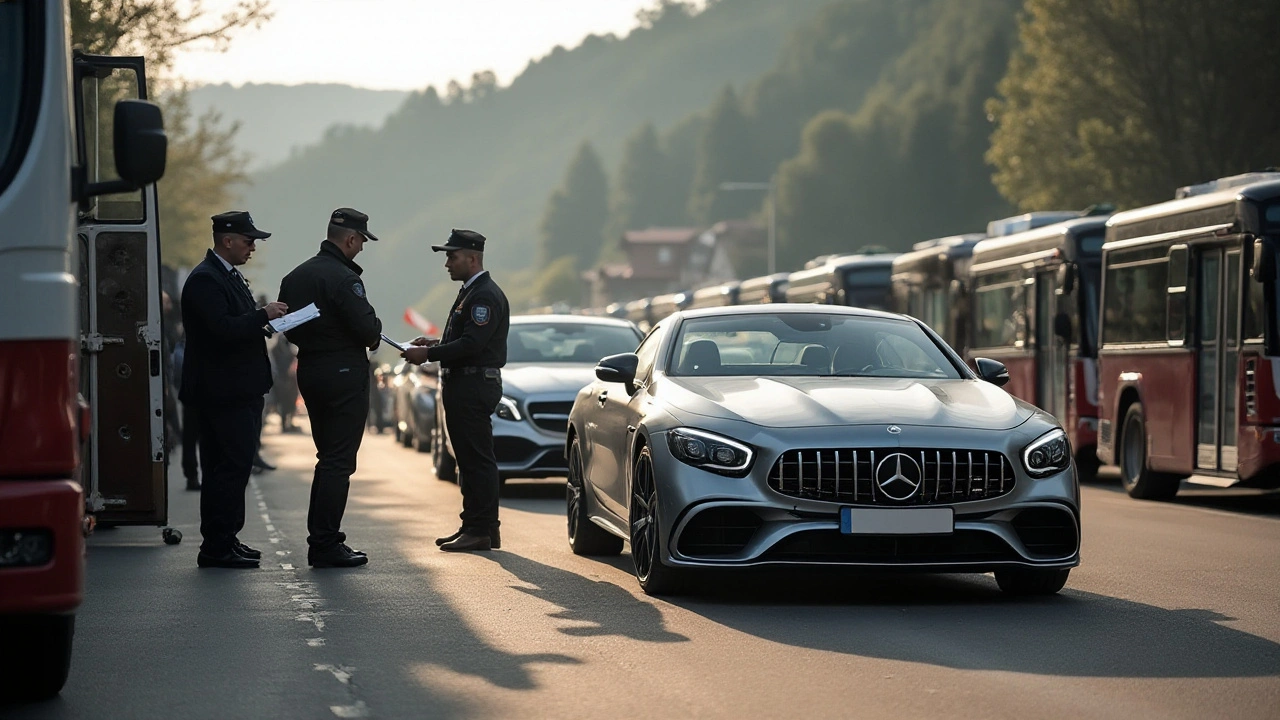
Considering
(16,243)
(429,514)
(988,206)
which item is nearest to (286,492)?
(429,514)

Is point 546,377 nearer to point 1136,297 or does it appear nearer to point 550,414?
point 550,414

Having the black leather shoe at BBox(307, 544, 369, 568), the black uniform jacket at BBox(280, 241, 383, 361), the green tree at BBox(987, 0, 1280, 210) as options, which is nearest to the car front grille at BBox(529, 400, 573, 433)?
the black leather shoe at BBox(307, 544, 369, 568)

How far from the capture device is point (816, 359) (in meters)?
11.1

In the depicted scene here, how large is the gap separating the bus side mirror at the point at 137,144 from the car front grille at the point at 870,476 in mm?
3535

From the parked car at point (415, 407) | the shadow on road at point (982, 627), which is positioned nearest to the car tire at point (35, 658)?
the shadow on road at point (982, 627)

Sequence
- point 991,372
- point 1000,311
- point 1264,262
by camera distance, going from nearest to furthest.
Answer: point 991,372
point 1264,262
point 1000,311

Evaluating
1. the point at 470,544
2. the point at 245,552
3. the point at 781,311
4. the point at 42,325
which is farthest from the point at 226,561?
the point at 42,325

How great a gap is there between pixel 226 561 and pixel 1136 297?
10.6 meters

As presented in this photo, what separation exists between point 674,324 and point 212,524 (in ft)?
9.63

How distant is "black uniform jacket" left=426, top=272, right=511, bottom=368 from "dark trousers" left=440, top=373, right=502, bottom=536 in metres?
0.14

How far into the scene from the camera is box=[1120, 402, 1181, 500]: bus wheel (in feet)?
62.3

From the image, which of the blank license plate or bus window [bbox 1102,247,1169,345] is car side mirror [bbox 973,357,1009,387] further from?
bus window [bbox 1102,247,1169,345]

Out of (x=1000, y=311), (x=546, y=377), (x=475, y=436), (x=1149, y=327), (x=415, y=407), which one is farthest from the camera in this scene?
(x=415, y=407)

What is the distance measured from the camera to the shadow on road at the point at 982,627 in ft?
26.5
